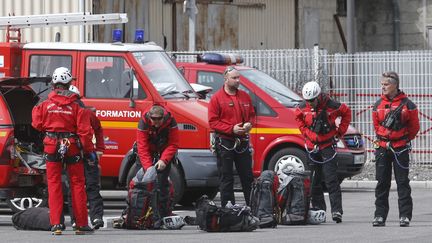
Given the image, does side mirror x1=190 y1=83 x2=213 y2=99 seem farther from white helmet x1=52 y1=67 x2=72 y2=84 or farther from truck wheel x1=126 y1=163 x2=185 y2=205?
white helmet x1=52 y1=67 x2=72 y2=84

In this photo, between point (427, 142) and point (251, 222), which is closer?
point (251, 222)

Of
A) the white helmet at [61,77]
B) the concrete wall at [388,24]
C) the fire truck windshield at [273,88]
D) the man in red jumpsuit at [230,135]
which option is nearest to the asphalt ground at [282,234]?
the man in red jumpsuit at [230,135]

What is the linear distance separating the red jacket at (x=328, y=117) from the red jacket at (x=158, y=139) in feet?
5.79

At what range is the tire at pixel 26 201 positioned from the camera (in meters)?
16.0

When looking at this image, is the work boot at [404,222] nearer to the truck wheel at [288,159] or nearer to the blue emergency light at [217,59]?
the truck wheel at [288,159]

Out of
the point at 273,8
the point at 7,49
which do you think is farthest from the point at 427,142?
the point at 7,49

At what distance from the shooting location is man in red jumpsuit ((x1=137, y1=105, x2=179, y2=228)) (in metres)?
15.5

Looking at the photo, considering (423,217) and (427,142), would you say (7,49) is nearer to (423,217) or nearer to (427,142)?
(423,217)

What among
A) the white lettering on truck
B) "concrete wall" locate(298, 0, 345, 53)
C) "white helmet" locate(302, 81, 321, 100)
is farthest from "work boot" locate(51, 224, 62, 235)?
"concrete wall" locate(298, 0, 345, 53)

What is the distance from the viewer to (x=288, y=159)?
20328 millimetres

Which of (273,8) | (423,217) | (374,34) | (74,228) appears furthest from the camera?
(374,34)

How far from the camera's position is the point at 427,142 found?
26.9 m

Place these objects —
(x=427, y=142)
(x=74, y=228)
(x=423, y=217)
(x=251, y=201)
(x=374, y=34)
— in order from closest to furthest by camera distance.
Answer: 1. (x=74, y=228)
2. (x=251, y=201)
3. (x=423, y=217)
4. (x=427, y=142)
5. (x=374, y=34)

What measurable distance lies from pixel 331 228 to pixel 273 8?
19.8 meters
